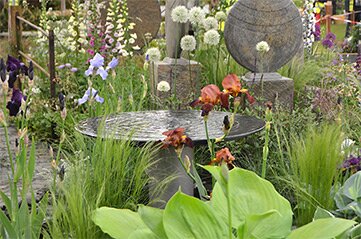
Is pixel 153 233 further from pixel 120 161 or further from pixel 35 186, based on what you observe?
pixel 35 186

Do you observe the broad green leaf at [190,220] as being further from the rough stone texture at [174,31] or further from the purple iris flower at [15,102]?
the rough stone texture at [174,31]

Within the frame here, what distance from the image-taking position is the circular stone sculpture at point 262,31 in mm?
6145

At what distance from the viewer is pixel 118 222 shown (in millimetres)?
2941

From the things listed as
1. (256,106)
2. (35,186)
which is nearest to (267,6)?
(256,106)

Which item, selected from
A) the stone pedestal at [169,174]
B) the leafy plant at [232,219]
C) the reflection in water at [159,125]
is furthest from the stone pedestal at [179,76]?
the leafy plant at [232,219]

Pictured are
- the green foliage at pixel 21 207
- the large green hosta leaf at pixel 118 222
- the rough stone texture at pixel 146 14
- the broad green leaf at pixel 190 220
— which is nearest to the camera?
the broad green leaf at pixel 190 220

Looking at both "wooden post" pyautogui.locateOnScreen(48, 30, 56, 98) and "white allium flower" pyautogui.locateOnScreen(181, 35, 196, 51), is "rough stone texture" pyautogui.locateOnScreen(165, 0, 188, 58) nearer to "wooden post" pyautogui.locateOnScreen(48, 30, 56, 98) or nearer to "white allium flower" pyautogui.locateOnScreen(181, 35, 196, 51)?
"white allium flower" pyautogui.locateOnScreen(181, 35, 196, 51)

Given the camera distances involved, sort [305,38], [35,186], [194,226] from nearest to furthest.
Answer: [194,226] → [35,186] → [305,38]

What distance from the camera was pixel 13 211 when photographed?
281 cm

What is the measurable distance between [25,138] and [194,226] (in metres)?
0.67

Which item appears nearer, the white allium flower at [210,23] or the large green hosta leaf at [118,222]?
the large green hosta leaf at [118,222]

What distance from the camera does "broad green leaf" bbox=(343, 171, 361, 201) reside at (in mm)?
3293

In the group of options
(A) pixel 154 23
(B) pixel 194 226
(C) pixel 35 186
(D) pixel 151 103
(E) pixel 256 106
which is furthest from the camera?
(A) pixel 154 23

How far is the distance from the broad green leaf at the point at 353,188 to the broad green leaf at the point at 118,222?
93cm
